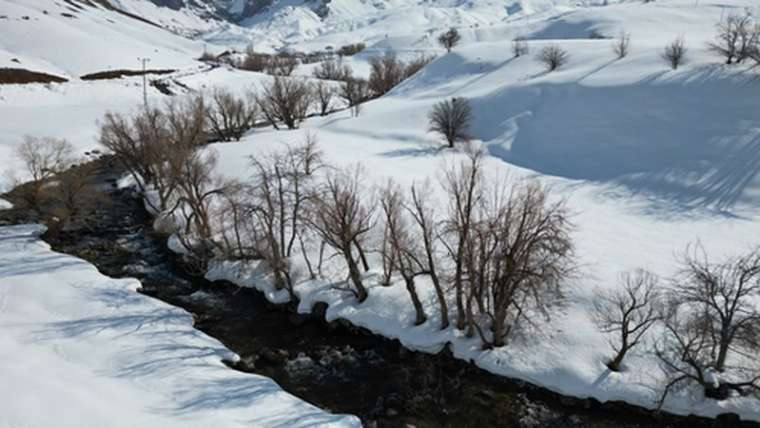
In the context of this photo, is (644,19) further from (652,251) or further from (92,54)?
(92,54)

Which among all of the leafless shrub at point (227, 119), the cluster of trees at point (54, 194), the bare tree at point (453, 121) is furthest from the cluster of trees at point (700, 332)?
the leafless shrub at point (227, 119)

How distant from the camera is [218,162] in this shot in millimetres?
44031

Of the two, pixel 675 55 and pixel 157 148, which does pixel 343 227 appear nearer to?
pixel 157 148

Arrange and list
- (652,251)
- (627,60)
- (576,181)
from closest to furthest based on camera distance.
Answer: (652,251) → (576,181) → (627,60)

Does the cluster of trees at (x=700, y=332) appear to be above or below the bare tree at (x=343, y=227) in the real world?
below

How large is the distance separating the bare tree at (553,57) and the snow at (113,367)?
2078 inches

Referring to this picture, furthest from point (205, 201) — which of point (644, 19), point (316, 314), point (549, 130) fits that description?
point (644, 19)

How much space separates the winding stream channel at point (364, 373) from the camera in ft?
61.5

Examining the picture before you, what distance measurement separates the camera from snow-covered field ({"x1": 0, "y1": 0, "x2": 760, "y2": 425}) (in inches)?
840

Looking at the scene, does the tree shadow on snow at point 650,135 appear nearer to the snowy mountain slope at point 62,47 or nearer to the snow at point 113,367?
the snow at point 113,367

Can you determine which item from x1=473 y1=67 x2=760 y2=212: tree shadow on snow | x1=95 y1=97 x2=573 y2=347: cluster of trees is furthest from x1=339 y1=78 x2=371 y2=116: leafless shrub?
x1=95 y1=97 x2=573 y2=347: cluster of trees

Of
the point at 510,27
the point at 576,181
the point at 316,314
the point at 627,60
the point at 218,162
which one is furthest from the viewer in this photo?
the point at 510,27

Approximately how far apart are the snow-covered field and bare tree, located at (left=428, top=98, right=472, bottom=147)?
60.8 inches

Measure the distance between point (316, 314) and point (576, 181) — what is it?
25.4 metres
